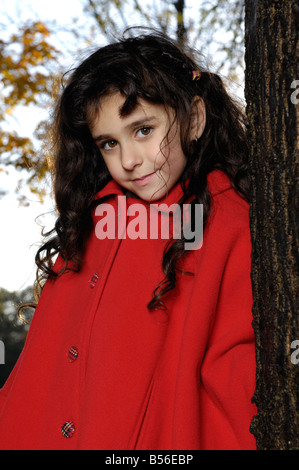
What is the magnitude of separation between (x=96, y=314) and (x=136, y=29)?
1.17 m

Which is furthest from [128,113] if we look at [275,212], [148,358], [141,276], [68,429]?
[68,429]

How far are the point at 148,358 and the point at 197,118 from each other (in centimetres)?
91

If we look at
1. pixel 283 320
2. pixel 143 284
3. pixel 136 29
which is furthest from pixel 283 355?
pixel 136 29

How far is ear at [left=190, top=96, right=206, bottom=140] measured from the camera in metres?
2.10

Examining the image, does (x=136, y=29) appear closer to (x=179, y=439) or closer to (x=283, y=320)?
(x=283, y=320)

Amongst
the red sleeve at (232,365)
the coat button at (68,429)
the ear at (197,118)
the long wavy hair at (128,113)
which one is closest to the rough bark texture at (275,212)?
the red sleeve at (232,365)

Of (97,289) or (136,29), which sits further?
(136,29)

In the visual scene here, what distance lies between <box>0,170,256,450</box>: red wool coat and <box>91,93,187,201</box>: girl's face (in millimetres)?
95

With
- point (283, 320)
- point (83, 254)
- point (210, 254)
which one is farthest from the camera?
point (83, 254)

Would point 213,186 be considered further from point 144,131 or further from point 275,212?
point 275,212

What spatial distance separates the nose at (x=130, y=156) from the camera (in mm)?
1919

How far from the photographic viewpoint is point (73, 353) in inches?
79.5

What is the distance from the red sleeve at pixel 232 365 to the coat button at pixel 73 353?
19.3 inches

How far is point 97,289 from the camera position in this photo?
2029 mm
